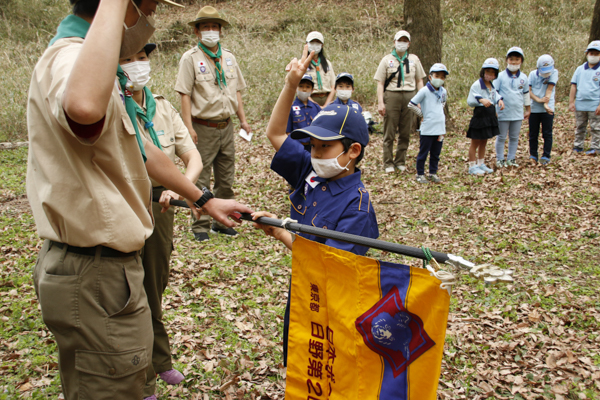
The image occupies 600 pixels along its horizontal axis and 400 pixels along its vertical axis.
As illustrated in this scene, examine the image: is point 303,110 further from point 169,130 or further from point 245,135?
point 169,130

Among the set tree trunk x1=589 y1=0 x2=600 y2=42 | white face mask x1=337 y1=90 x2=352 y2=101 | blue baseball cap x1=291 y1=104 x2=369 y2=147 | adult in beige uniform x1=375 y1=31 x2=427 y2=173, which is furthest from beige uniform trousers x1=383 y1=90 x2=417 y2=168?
blue baseball cap x1=291 y1=104 x2=369 y2=147

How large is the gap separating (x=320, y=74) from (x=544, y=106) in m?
5.22

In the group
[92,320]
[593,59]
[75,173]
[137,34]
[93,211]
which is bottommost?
[92,320]

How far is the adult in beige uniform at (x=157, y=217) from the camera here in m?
3.31

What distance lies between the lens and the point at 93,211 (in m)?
1.90

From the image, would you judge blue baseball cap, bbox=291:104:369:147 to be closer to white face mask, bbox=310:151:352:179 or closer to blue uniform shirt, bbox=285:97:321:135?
white face mask, bbox=310:151:352:179

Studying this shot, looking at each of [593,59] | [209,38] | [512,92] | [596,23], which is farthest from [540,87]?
[209,38]

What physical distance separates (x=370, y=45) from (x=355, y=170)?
16.7m

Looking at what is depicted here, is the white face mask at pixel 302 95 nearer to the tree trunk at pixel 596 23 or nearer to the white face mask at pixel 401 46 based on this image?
the white face mask at pixel 401 46

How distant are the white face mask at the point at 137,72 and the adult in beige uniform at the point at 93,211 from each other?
134 centimetres

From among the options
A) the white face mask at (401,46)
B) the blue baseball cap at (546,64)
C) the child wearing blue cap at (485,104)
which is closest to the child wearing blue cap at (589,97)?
the blue baseball cap at (546,64)

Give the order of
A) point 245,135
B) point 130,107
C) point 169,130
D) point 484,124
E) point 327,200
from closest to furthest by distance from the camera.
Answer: point 130,107 → point 327,200 → point 169,130 → point 245,135 → point 484,124

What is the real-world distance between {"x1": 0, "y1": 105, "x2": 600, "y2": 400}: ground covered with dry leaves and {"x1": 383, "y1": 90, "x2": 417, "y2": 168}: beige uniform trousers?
2.40ft

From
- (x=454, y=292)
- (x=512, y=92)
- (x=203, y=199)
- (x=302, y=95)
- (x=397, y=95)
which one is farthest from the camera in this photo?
(x=397, y=95)
